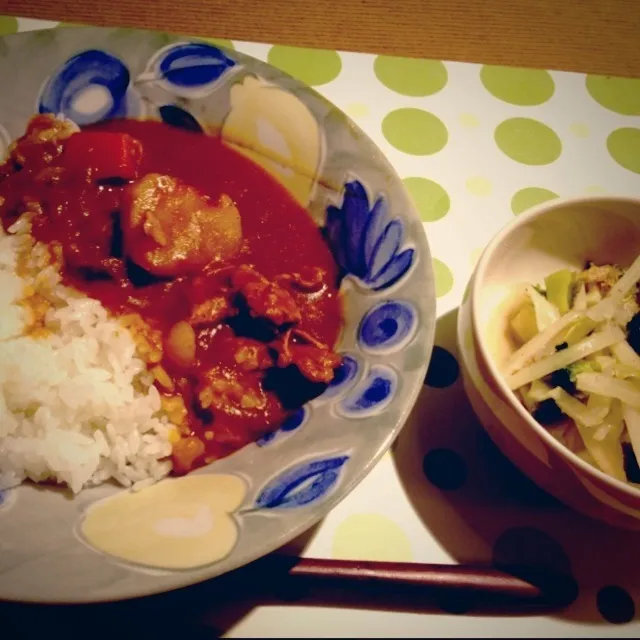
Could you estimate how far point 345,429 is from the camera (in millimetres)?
1384

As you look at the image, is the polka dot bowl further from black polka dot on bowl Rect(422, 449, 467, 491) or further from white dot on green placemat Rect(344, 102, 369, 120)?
white dot on green placemat Rect(344, 102, 369, 120)

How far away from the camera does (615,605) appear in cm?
143

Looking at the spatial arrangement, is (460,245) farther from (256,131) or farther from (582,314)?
(256,131)

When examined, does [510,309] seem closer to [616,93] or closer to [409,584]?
[409,584]

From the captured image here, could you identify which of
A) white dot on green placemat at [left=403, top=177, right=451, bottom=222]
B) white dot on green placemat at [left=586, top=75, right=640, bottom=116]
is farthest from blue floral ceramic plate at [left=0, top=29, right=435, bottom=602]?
white dot on green placemat at [left=586, top=75, right=640, bottom=116]

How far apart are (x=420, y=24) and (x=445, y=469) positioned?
1.91 meters

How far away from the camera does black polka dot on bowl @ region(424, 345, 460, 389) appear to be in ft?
5.50

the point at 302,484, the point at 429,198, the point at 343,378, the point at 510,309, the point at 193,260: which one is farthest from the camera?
the point at 429,198

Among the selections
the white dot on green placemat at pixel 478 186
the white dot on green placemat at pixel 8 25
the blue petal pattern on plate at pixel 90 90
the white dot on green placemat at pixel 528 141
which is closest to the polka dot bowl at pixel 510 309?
the white dot on green placemat at pixel 478 186

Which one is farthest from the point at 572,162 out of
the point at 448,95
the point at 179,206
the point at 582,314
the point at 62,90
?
the point at 62,90

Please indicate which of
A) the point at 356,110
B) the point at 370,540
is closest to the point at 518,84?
the point at 356,110

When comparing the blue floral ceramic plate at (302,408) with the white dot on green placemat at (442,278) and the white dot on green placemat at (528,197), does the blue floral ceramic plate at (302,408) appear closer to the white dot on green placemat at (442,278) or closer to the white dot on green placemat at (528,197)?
the white dot on green placemat at (442,278)

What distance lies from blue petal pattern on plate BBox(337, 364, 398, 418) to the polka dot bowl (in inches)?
7.1

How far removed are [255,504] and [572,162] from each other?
1699mm
